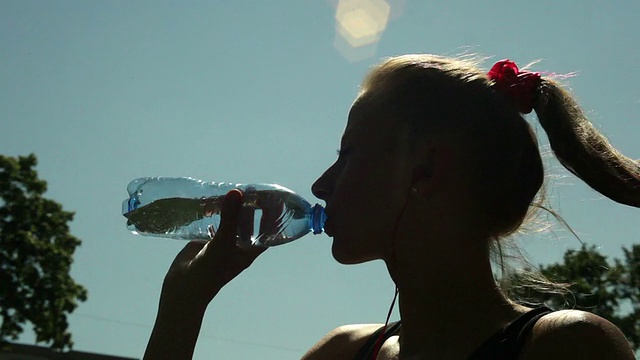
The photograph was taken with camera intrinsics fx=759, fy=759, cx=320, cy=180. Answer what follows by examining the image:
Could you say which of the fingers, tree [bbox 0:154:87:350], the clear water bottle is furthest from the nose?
tree [bbox 0:154:87:350]

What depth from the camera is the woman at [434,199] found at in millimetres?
2213

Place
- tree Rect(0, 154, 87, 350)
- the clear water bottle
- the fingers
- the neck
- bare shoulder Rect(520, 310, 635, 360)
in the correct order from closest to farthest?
bare shoulder Rect(520, 310, 635, 360)
the neck
the fingers
the clear water bottle
tree Rect(0, 154, 87, 350)

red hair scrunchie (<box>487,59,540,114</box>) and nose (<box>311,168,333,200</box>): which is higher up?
red hair scrunchie (<box>487,59,540,114</box>)

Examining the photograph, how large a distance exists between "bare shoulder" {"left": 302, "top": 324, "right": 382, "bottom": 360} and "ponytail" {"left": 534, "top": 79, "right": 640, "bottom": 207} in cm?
85

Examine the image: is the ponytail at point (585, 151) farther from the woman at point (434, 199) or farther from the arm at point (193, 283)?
the arm at point (193, 283)

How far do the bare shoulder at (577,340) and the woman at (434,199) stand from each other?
143 millimetres

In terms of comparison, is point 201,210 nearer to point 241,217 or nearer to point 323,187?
point 241,217

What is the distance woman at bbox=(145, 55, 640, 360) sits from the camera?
7.26 feet

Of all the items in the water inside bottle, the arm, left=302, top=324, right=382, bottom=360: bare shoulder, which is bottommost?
left=302, top=324, right=382, bottom=360: bare shoulder

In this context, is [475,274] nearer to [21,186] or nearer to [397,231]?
[397,231]

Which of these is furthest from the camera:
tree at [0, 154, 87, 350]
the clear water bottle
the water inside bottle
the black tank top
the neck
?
tree at [0, 154, 87, 350]

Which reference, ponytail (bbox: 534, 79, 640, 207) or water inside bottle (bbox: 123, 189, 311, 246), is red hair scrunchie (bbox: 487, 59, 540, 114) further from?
water inside bottle (bbox: 123, 189, 311, 246)

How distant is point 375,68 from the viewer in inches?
104

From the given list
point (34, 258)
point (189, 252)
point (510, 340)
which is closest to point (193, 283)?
point (189, 252)
